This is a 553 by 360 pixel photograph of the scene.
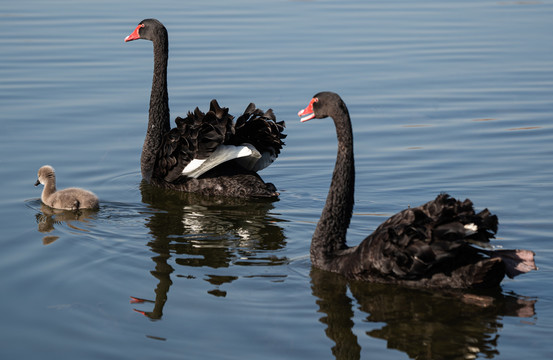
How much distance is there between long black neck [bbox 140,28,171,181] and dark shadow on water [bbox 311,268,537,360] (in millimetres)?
3117

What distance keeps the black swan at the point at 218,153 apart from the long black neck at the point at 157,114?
11cm

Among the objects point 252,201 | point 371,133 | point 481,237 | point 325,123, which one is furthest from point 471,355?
point 325,123

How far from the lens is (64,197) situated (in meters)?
7.17

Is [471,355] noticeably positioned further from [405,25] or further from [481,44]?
[405,25]

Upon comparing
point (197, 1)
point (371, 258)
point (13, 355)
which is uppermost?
point (197, 1)

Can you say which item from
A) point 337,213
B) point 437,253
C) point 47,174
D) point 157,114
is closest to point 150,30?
point 157,114

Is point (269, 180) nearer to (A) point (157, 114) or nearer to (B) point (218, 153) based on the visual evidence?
(B) point (218, 153)

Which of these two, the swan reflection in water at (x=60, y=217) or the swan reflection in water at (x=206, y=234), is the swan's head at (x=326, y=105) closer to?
the swan reflection in water at (x=206, y=234)

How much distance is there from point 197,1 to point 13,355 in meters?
15.3

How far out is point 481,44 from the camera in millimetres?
14164

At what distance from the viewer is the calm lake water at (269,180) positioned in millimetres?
4883

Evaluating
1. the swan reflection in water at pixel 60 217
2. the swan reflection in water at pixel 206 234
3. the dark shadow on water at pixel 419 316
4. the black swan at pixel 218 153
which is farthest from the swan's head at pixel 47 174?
the dark shadow on water at pixel 419 316

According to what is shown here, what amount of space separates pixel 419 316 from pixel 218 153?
3008 millimetres

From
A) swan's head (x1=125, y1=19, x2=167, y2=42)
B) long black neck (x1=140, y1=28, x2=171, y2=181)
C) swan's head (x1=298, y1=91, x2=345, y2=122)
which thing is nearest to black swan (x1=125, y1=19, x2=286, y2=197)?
long black neck (x1=140, y1=28, x2=171, y2=181)
